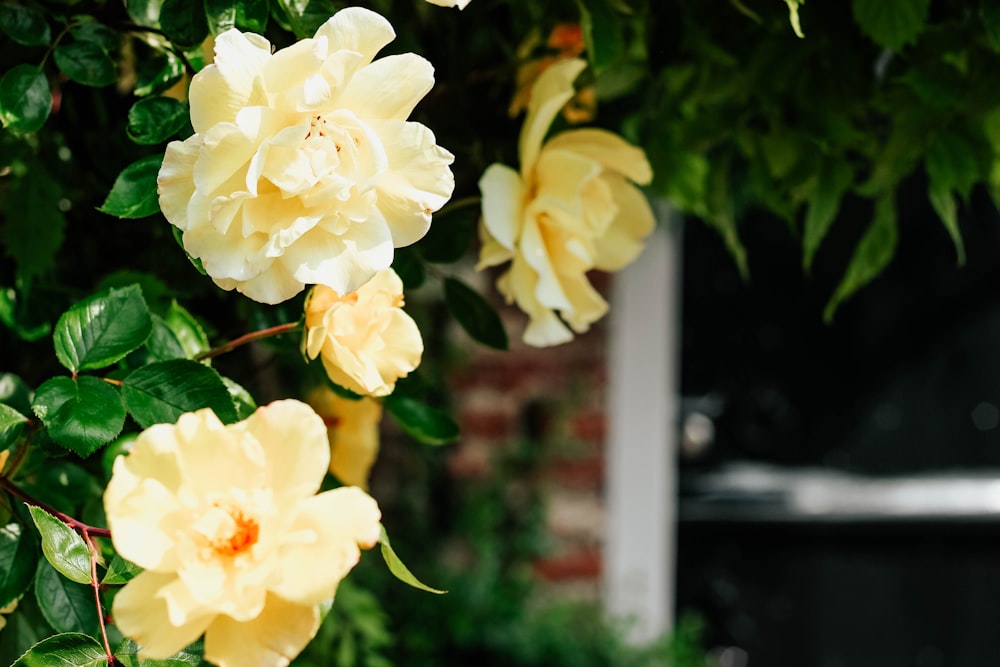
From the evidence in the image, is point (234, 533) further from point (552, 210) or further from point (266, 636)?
point (552, 210)

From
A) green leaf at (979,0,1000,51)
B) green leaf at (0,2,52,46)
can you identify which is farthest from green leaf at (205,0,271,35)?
green leaf at (979,0,1000,51)

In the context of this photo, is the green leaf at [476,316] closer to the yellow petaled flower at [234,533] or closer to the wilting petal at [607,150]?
the wilting petal at [607,150]

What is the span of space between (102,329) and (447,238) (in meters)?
0.22

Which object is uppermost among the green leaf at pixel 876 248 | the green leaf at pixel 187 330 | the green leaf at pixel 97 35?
the green leaf at pixel 97 35

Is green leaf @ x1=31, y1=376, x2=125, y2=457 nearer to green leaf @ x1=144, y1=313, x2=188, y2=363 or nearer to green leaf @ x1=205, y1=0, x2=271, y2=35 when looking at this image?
green leaf @ x1=144, y1=313, x2=188, y2=363

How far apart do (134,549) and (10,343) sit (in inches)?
12.8

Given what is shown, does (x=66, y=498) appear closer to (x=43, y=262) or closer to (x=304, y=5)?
(x=43, y=262)

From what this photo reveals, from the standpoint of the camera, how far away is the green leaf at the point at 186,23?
453 millimetres

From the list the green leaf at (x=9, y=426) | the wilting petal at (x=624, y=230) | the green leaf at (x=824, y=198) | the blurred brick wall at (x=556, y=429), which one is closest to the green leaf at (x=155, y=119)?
the green leaf at (x=9, y=426)

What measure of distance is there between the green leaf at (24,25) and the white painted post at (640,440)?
5.88 ft

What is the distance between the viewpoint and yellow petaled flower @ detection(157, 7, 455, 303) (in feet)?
1.30

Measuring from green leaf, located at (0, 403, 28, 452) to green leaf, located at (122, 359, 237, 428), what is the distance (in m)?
0.05

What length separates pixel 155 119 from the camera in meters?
0.45

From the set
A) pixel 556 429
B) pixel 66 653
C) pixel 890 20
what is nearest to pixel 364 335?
pixel 66 653
